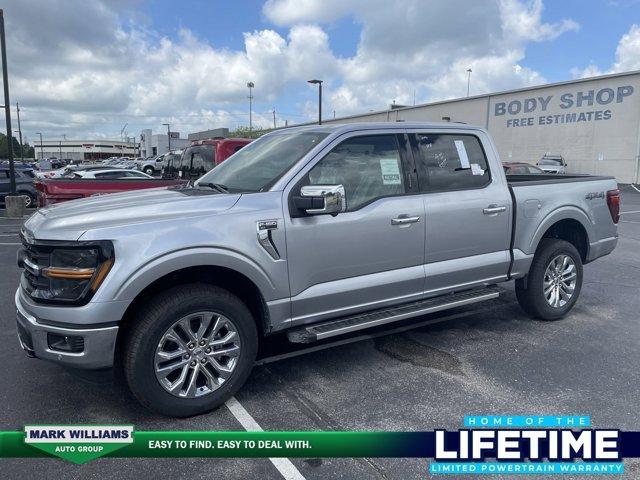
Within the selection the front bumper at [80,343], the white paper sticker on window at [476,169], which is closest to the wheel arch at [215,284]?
the front bumper at [80,343]

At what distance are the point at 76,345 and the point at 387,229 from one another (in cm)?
235

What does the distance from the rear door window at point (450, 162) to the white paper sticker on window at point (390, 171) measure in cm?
24

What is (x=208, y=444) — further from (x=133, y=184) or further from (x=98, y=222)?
(x=133, y=184)

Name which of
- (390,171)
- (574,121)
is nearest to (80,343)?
(390,171)

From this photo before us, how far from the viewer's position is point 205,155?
37.1ft

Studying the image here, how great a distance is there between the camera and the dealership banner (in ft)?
9.14

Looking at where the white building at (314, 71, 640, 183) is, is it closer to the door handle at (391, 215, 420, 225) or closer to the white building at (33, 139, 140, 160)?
the door handle at (391, 215, 420, 225)

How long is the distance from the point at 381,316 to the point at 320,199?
116cm

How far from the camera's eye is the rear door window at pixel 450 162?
4.48 meters

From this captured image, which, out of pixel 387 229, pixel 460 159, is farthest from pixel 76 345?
pixel 460 159

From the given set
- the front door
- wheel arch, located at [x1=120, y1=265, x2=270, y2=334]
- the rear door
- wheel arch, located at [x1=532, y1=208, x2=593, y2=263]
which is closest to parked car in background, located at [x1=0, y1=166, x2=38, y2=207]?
wheel arch, located at [x1=120, y1=265, x2=270, y2=334]

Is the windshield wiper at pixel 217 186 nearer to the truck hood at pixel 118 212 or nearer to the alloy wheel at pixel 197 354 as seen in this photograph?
the truck hood at pixel 118 212

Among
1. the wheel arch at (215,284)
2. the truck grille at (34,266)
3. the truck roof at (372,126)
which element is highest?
the truck roof at (372,126)

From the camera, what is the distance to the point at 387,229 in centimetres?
408
